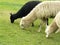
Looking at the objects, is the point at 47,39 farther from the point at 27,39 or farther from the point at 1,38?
the point at 1,38

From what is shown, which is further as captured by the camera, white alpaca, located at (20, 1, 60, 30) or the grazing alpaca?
the grazing alpaca

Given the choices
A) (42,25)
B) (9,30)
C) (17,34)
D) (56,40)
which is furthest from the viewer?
Result: (42,25)

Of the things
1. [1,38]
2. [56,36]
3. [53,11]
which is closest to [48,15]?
[53,11]

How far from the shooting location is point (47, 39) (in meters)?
10.6

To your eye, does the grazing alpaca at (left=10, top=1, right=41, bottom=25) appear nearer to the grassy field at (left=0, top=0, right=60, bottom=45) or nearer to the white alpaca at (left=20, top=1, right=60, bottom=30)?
the grassy field at (left=0, top=0, right=60, bottom=45)

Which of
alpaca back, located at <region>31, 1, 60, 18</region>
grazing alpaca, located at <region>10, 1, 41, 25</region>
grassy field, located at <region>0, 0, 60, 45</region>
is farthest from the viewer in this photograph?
grazing alpaca, located at <region>10, 1, 41, 25</region>

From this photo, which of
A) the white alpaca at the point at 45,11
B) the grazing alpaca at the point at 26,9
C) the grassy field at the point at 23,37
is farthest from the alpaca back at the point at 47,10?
the grazing alpaca at the point at 26,9

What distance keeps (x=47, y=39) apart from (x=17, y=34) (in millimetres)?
1536

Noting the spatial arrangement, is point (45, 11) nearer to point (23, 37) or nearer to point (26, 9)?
point (23, 37)

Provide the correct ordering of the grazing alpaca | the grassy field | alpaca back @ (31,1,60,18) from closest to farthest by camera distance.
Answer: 1. the grassy field
2. alpaca back @ (31,1,60,18)
3. the grazing alpaca

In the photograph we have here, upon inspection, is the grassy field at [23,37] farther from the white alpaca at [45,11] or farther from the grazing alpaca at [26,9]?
the grazing alpaca at [26,9]

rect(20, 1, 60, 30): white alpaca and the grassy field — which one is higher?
rect(20, 1, 60, 30): white alpaca

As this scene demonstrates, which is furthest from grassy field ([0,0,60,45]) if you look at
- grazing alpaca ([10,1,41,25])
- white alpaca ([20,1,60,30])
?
grazing alpaca ([10,1,41,25])

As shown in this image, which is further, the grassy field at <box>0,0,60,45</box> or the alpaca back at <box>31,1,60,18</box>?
the alpaca back at <box>31,1,60,18</box>
